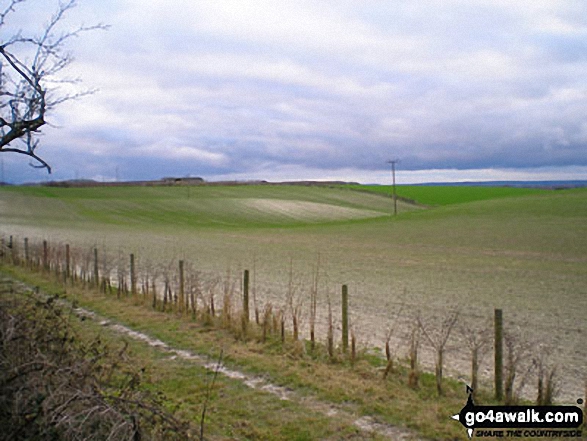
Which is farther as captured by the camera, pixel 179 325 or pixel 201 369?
pixel 179 325

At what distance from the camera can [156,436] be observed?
3818mm

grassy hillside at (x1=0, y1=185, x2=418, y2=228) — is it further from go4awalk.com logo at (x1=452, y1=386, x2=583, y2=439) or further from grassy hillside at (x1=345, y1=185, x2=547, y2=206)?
go4awalk.com logo at (x1=452, y1=386, x2=583, y2=439)

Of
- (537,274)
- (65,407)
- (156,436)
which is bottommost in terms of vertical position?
(537,274)

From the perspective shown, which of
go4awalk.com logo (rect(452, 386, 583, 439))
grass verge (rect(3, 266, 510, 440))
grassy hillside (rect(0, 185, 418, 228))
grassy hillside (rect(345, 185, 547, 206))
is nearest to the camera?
go4awalk.com logo (rect(452, 386, 583, 439))

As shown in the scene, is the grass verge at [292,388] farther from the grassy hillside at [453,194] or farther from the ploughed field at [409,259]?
the grassy hillside at [453,194]

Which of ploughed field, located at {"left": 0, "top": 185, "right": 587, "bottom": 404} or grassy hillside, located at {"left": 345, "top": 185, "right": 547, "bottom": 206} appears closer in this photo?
ploughed field, located at {"left": 0, "top": 185, "right": 587, "bottom": 404}

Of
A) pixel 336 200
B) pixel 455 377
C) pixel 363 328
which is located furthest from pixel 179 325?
pixel 336 200

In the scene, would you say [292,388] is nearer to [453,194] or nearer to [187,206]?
[187,206]

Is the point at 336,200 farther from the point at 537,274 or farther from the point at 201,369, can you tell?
the point at 201,369

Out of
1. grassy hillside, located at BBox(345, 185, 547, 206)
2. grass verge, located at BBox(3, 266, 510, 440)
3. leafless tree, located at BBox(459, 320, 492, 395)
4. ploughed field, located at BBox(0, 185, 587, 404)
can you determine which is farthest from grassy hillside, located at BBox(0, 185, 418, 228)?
grass verge, located at BBox(3, 266, 510, 440)

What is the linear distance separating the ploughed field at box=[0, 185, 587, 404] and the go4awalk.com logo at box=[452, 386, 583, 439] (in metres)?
1.41

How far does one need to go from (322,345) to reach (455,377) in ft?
7.35

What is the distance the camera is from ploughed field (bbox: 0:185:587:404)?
10.8 m

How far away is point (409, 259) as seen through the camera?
83.1 feet
